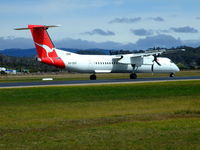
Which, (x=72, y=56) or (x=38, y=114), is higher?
(x=72, y=56)

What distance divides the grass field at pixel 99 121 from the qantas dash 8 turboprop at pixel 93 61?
Answer: 21.2 meters

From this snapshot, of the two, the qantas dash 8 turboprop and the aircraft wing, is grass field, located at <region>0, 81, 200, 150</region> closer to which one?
the qantas dash 8 turboprop

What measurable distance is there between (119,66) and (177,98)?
3118 cm

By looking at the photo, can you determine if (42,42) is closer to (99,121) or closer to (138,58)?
(138,58)

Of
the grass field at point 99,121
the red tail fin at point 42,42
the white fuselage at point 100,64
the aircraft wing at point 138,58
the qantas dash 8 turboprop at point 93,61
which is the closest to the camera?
the grass field at point 99,121

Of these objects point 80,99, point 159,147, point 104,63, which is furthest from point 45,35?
point 159,147

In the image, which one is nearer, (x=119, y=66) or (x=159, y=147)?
(x=159, y=147)

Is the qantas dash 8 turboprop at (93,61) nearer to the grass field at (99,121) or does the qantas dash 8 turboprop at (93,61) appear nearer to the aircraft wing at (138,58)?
the aircraft wing at (138,58)

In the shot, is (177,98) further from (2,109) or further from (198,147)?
(198,147)

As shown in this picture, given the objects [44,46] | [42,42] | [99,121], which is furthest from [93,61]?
[99,121]

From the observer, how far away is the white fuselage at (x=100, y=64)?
58.3m

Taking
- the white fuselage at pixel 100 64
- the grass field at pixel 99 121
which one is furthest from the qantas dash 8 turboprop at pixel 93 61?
the grass field at pixel 99 121

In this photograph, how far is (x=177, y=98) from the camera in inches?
1251

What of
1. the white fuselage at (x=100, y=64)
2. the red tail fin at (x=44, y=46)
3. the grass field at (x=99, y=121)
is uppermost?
the red tail fin at (x=44, y=46)
